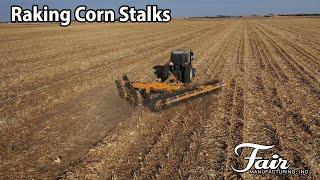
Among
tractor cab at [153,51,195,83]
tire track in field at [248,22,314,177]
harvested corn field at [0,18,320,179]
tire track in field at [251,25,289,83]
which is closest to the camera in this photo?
harvested corn field at [0,18,320,179]

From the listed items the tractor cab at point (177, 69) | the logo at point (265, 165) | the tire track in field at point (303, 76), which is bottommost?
the logo at point (265, 165)

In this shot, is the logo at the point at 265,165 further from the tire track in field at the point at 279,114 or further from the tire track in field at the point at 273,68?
the tire track in field at the point at 273,68

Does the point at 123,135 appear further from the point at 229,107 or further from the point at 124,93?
the point at 229,107

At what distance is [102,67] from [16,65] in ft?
14.3

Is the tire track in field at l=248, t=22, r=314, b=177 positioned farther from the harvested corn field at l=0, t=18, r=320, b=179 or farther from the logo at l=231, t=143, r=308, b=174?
the logo at l=231, t=143, r=308, b=174

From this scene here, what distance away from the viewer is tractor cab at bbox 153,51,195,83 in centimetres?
1166

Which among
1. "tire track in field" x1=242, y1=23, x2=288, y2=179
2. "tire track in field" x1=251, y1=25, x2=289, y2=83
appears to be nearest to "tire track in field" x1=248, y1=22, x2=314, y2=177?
"tire track in field" x1=242, y1=23, x2=288, y2=179

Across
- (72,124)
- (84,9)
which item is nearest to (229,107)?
(72,124)

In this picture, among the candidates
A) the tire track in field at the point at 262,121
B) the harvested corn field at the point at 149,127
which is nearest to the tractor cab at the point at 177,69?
the harvested corn field at the point at 149,127

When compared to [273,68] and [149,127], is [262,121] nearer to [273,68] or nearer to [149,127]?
[149,127]

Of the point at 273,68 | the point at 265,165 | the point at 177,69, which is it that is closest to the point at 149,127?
the point at 265,165

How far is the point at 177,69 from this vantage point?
11891mm

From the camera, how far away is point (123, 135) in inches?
324

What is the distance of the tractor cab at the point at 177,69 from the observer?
1166 centimetres
